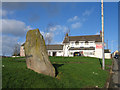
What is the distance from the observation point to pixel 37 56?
7.47m

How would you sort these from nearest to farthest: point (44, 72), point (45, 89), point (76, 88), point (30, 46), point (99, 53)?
point (45, 89) < point (76, 88) < point (44, 72) < point (30, 46) < point (99, 53)

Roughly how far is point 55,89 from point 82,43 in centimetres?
3840

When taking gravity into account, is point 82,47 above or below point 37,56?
above

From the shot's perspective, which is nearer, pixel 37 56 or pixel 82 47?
pixel 37 56

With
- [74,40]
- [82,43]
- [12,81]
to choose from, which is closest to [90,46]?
[82,43]

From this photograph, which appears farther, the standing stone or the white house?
the white house

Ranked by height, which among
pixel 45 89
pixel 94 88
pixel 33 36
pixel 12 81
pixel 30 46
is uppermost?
pixel 33 36

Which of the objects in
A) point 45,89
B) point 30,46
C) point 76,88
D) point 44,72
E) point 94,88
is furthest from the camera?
point 30,46

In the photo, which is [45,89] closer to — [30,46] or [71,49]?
[30,46]

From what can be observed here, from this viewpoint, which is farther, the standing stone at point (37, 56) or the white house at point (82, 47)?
the white house at point (82, 47)

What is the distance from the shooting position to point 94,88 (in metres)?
6.75

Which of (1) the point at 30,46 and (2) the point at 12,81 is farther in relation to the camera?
(1) the point at 30,46

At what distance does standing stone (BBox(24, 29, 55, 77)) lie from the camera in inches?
291

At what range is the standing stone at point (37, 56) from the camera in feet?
24.2
